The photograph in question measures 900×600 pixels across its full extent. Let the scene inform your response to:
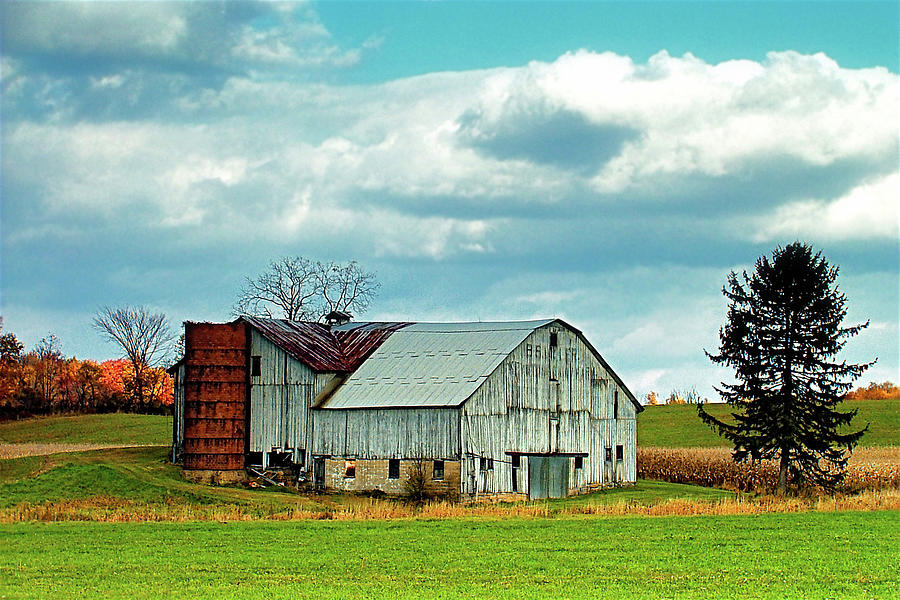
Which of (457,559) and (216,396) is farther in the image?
(216,396)

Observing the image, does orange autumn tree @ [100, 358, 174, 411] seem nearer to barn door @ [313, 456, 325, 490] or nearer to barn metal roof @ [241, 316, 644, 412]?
barn metal roof @ [241, 316, 644, 412]

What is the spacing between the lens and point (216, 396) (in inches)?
2210

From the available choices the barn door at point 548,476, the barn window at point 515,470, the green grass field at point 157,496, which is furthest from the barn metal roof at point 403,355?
the green grass field at point 157,496

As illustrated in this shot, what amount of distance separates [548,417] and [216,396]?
16293 millimetres

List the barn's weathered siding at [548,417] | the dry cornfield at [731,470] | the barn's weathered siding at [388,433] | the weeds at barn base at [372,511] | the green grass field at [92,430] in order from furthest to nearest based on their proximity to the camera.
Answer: the green grass field at [92,430] < the dry cornfield at [731,470] < the barn's weathered siding at [548,417] < the barn's weathered siding at [388,433] < the weeds at barn base at [372,511]

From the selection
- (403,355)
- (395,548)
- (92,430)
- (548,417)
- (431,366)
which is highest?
(403,355)

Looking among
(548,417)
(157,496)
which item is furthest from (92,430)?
(157,496)

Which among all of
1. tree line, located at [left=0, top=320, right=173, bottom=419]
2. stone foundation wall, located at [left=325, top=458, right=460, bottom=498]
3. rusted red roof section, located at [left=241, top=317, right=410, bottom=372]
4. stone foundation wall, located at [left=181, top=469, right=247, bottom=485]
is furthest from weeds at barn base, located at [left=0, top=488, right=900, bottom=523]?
tree line, located at [left=0, top=320, right=173, bottom=419]

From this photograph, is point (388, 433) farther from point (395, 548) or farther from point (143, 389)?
point (143, 389)

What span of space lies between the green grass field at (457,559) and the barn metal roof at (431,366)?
14.6 metres

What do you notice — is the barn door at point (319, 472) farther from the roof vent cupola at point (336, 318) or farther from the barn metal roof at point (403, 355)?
the roof vent cupola at point (336, 318)

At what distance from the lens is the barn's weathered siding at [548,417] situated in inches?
1981

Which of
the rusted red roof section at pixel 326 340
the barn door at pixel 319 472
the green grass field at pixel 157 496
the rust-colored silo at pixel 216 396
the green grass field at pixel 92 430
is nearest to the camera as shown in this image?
the green grass field at pixel 157 496

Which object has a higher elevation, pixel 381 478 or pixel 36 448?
pixel 381 478
